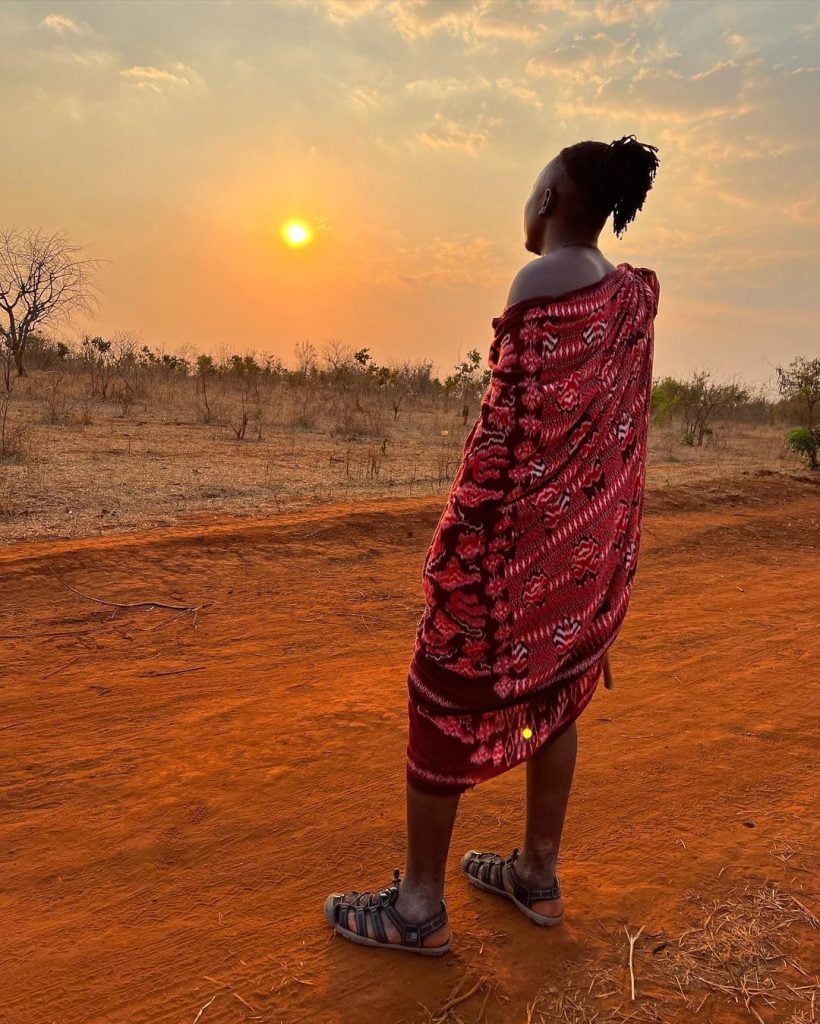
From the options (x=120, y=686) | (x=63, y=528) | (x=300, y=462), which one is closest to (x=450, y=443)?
(x=300, y=462)

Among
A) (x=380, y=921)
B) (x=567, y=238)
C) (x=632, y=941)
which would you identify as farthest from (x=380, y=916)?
(x=567, y=238)

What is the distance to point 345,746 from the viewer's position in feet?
8.18

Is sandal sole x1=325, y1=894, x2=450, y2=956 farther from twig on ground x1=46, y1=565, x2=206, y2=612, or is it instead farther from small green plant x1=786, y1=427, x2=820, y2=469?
small green plant x1=786, y1=427, x2=820, y2=469

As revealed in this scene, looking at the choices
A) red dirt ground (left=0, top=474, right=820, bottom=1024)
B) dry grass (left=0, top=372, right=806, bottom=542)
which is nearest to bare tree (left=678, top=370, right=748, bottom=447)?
dry grass (left=0, top=372, right=806, bottom=542)

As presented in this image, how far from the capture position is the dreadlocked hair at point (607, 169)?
4.75ft

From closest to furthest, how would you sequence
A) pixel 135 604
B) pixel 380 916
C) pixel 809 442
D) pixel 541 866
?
pixel 380 916, pixel 541 866, pixel 135 604, pixel 809 442

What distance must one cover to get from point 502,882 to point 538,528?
0.97m

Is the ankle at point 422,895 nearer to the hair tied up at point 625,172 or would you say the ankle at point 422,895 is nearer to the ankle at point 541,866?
the ankle at point 541,866

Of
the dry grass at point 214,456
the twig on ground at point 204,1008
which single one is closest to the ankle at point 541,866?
the twig on ground at point 204,1008

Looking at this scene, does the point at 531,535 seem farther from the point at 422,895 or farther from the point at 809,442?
the point at 809,442

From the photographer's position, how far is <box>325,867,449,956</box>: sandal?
5.08 ft

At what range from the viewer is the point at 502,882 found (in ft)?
5.72

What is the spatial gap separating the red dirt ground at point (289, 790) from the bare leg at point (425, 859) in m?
0.09

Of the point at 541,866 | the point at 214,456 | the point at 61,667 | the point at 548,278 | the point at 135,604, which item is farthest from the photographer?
the point at 214,456
